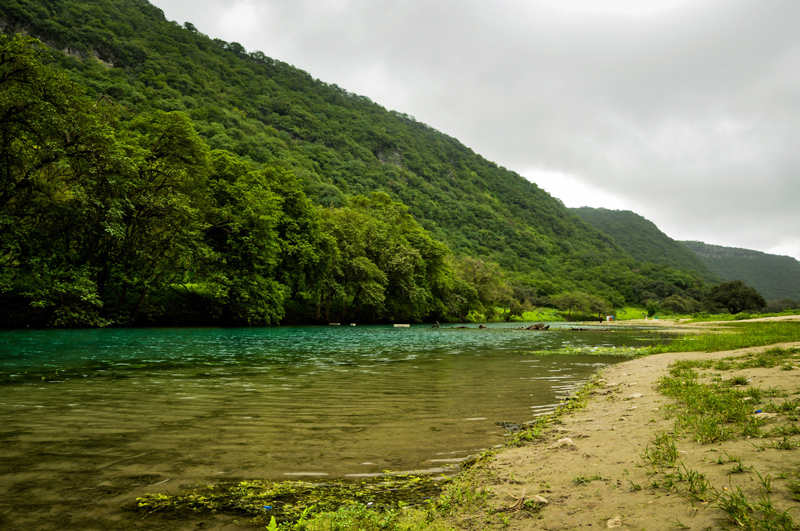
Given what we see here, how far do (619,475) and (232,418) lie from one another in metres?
6.69

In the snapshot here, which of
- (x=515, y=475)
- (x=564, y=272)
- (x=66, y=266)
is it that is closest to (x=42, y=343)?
(x=66, y=266)

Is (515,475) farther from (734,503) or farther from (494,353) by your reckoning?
(494,353)

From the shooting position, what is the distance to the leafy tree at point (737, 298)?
88.2 meters

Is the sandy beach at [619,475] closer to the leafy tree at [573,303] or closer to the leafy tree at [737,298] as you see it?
the leafy tree at [737,298]

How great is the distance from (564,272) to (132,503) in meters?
186

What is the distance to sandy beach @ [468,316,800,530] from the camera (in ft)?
11.3

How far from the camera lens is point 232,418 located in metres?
7.73

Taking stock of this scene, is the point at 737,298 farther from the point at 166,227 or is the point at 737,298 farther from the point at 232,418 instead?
the point at 232,418

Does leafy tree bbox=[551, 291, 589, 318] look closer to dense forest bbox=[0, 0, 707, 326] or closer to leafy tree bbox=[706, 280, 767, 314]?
leafy tree bbox=[706, 280, 767, 314]

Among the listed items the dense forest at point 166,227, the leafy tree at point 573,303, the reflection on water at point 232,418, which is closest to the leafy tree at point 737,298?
the leafy tree at point 573,303

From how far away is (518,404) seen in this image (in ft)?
31.6

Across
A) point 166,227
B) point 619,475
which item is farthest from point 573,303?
point 619,475

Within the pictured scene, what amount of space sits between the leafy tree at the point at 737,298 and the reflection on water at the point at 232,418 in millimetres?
101546

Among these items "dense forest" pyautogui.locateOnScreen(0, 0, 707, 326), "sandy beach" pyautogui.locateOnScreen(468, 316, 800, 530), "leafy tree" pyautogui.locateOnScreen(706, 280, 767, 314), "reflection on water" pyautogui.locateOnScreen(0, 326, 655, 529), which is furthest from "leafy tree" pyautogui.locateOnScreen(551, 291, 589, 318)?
"sandy beach" pyautogui.locateOnScreen(468, 316, 800, 530)
